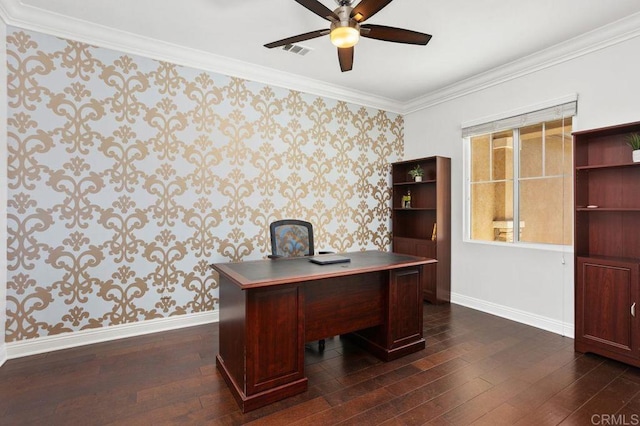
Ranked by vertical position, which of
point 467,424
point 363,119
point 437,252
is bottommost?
point 467,424

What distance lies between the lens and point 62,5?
2.54 m

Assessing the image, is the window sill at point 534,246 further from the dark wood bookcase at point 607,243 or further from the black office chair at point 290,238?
the black office chair at point 290,238

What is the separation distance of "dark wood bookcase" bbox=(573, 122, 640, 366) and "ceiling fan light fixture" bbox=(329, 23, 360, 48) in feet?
7.07

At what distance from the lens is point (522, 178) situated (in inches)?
142

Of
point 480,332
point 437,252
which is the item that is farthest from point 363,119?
point 480,332

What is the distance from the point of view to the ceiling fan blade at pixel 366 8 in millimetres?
1894

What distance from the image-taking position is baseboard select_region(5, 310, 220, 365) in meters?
2.62

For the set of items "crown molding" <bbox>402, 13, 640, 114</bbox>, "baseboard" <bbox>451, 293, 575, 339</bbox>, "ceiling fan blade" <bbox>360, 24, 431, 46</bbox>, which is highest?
"crown molding" <bbox>402, 13, 640, 114</bbox>

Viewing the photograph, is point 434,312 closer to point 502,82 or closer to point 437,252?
point 437,252

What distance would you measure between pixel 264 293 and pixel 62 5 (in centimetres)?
283

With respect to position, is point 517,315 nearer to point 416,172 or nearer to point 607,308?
point 607,308

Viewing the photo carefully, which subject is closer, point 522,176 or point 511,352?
point 511,352

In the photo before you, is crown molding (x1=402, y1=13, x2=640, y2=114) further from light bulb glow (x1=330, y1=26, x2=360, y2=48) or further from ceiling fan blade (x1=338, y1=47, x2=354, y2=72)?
light bulb glow (x1=330, y1=26, x2=360, y2=48)

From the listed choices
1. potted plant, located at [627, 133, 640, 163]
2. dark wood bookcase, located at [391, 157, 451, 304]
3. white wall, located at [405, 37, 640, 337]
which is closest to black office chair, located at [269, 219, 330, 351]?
dark wood bookcase, located at [391, 157, 451, 304]
